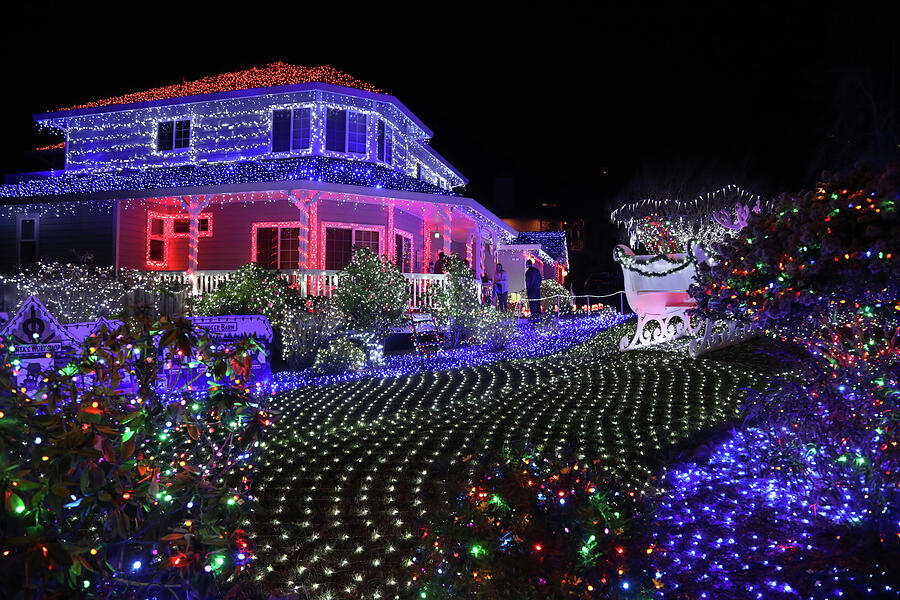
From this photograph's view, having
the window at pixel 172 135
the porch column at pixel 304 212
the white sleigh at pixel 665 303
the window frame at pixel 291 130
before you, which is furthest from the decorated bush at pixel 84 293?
the white sleigh at pixel 665 303

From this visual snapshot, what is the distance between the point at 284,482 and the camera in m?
5.92

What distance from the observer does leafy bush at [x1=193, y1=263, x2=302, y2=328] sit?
1387cm

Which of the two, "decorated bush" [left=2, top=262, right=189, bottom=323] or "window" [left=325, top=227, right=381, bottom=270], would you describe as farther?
"window" [left=325, top=227, right=381, bottom=270]

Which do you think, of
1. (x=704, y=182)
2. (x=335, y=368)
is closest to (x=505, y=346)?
(x=335, y=368)

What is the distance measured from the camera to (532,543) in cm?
322

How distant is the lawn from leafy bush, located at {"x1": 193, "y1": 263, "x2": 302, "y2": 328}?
12.7 feet

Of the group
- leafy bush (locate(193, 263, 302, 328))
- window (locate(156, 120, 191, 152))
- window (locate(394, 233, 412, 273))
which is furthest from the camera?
window (locate(394, 233, 412, 273))

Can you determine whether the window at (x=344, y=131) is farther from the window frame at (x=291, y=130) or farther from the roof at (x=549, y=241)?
the roof at (x=549, y=241)

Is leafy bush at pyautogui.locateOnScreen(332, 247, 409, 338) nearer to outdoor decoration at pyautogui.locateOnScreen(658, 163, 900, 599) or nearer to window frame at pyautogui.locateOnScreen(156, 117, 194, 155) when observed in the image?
outdoor decoration at pyautogui.locateOnScreen(658, 163, 900, 599)

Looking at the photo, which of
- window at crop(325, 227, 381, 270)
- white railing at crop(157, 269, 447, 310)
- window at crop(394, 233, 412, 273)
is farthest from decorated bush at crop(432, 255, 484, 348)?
window at crop(394, 233, 412, 273)

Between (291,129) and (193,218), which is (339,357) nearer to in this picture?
(193,218)

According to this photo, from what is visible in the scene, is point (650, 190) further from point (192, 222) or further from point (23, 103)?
point (23, 103)

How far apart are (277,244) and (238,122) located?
396 cm

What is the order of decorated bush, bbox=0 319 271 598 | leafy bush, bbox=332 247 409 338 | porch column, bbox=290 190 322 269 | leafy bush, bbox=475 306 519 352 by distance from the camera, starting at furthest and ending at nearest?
porch column, bbox=290 190 322 269 → leafy bush, bbox=475 306 519 352 → leafy bush, bbox=332 247 409 338 → decorated bush, bbox=0 319 271 598
